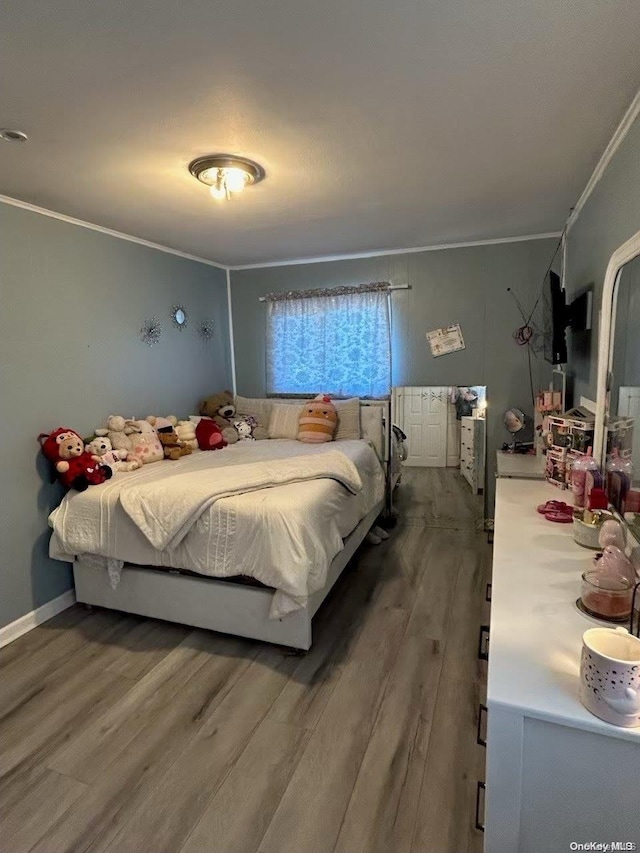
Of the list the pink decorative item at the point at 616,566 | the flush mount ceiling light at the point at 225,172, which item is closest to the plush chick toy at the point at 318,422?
the flush mount ceiling light at the point at 225,172

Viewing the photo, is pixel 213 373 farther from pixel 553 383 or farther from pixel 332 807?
pixel 332 807

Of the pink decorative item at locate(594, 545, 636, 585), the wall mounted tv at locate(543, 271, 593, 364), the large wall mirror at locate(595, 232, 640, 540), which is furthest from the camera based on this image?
the wall mounted tv at locate(543, 271, 593, 364)

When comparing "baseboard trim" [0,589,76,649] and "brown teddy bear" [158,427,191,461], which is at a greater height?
"brown teddy bear" [158,427,191,461]

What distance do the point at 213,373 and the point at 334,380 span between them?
3.64 ft

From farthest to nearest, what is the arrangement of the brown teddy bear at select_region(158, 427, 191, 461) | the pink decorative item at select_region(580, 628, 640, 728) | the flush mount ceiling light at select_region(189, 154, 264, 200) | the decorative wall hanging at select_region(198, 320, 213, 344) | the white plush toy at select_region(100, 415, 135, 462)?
the decorative wall hanging at select_region(198, 320, 213, 344) < the brown teddy bear at select_region(158, 427, 191, 461) < the white plush toy at select_region(100, 415, 135, 462) < the flush mount ceiling light at select_region(189, 154, 264, 200) < the pink decorative item at select_region(580, 628, 640, 728)

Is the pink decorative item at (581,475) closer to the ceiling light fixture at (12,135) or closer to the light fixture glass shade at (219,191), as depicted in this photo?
the light fixture glass shade at (219,191)

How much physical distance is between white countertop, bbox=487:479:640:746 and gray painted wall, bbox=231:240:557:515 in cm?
211

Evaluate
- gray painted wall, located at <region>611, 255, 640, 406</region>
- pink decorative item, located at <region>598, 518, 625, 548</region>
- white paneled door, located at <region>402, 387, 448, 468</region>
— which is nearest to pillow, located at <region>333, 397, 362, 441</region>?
white paneled door, located at <region>402, 387, 448, 468</region>

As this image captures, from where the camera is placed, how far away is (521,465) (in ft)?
8.45

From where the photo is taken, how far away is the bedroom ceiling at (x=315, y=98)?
45.2 inches

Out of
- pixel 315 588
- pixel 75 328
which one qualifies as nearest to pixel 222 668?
pixel 315 588

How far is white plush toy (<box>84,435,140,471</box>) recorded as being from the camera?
8.87 ft

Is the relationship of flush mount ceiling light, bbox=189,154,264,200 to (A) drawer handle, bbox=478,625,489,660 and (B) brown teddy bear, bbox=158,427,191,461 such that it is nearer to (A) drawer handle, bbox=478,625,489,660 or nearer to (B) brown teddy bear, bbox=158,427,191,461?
(B) brown teddy bear, bbox=158,427,191,461

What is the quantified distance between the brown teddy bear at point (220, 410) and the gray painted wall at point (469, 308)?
130 cm
